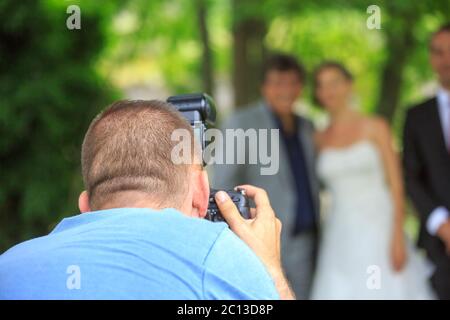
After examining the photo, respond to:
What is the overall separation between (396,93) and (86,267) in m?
6.15

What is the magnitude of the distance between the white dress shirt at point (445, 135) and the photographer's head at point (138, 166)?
255 centimetres

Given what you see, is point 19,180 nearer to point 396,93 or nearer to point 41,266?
point 41,266

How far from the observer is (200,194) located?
1738mm

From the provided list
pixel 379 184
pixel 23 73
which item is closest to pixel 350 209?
pixel 379 184

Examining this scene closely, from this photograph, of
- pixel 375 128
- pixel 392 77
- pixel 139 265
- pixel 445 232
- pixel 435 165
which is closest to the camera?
pixel 139 265

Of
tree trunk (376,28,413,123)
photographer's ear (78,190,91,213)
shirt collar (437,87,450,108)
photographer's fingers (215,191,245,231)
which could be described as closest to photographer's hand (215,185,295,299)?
photographer's fingers (215,191,245,231)

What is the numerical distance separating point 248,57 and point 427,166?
109 inches

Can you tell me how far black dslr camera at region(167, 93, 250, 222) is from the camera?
6.10 ft

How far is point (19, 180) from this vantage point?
15.7 ft

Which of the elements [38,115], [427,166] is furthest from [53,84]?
[427,166]

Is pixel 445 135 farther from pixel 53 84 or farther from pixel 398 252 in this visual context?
pixel 53 84

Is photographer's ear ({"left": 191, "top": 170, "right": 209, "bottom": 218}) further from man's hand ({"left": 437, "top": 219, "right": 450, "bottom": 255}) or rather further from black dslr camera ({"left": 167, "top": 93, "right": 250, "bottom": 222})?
man's hand ({"left": 437, "top": 219, "right": 450, "bottom": 255})

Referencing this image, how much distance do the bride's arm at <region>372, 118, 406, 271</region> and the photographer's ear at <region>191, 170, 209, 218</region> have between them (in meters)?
3.02

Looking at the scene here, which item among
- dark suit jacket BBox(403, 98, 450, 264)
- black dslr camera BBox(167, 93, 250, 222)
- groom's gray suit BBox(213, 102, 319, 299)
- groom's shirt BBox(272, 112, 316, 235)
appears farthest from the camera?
groom's shirt BBox(272, 112, 316, 235)
